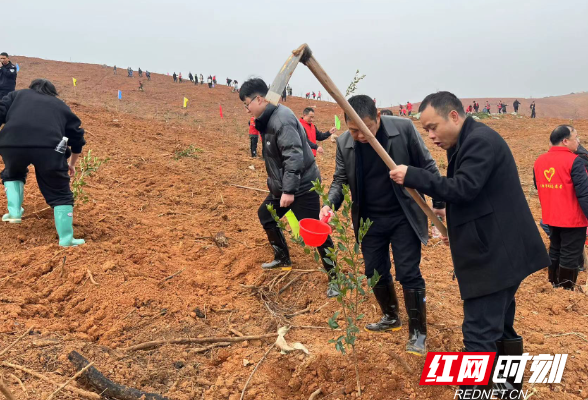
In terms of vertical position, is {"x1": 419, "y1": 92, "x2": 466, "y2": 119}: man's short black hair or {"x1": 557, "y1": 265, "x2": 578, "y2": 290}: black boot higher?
{"x1": 419, "y1": 92, "x2": 466, "y2": 119}: man's short black hair

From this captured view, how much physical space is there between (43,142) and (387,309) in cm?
349

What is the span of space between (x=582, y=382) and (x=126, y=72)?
4535 cm

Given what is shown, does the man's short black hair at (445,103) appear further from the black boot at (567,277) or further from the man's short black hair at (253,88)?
the black boot at (567,277)

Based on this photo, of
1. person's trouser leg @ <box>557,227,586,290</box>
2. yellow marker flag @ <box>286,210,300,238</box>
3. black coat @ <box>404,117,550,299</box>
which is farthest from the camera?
person's trouser leg @ <box>557,227,586,290</box>

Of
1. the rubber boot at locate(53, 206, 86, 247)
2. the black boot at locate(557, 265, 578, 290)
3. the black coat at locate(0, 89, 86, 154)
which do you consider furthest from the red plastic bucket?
the black boot at locate(557, 265, 578, 290)

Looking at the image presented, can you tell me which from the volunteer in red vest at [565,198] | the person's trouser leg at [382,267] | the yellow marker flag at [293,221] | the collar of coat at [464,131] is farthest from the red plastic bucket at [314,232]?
the volunteer in red vest at [565,198]

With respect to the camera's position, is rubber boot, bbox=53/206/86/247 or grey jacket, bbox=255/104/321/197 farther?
rubber boot, bbox=53/206/86/247

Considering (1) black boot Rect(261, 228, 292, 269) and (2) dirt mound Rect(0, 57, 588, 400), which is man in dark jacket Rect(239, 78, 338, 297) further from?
(2) dirt mound Rect(0, 57, 588, 400)

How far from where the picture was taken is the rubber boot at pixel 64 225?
12.8 feet

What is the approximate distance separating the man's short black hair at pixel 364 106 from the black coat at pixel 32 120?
298 cm

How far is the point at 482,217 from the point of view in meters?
2.05

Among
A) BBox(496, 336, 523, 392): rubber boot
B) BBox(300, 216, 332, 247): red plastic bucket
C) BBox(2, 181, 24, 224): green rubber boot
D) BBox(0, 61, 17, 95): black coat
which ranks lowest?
BBox(496, 336, 523, 392): rubber boot

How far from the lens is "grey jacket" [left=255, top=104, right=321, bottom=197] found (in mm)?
3518

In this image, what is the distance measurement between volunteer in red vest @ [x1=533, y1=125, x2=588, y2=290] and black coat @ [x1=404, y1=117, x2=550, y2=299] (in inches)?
101
